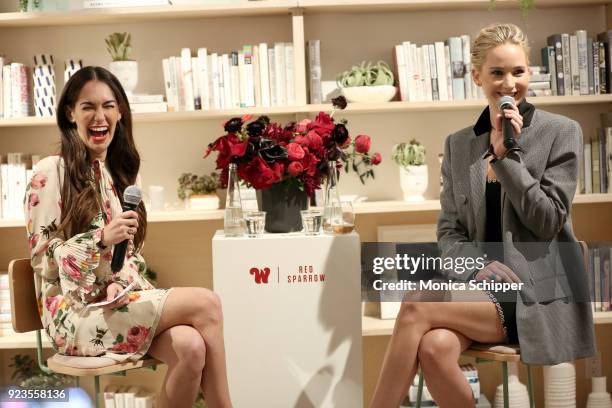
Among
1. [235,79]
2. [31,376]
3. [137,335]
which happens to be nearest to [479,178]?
[137,335]

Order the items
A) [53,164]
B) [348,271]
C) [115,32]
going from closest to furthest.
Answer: [53,164] < [348,271] < [115,32]

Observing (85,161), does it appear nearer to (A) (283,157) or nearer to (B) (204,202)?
(A) (283,157)

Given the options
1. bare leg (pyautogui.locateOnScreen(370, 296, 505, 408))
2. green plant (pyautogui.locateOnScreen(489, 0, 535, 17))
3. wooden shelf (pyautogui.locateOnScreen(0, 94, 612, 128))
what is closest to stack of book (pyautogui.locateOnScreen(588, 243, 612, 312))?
wooden shelf (pyautogui.locateOnScreen(0, 94, 612, 128))

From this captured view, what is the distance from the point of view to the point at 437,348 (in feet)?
7.52

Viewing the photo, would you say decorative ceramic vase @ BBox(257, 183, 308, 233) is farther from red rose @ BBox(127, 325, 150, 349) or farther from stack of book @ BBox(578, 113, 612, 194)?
stack of book @ BBox(578, 113, 612, 194)

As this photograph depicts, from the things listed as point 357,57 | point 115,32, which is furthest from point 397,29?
point 115,32

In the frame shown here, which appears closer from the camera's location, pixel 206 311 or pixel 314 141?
pixel 206 311

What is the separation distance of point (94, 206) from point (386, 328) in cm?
142

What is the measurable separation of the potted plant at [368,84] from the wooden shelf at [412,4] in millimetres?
255

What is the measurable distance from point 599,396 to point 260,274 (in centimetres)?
189

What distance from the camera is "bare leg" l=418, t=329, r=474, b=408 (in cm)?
229

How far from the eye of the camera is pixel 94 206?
253cm

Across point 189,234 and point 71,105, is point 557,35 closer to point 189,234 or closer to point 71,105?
point 189,234

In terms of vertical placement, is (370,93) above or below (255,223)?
above
